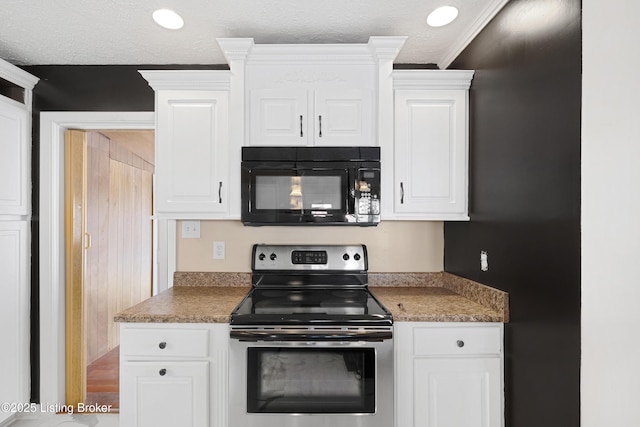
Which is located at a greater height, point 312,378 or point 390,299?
point 390,299

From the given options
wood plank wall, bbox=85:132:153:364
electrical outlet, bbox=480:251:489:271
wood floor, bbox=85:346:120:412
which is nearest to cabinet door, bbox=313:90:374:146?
electrical outlet, bbox=480:251:489:271

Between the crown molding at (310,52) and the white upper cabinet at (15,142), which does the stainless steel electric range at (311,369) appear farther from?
the white upper cabinet at (15,142)

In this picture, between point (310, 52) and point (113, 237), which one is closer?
point (310, 52)

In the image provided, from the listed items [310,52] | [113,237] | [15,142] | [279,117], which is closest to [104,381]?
[113,237]

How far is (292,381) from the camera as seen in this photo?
1775 mm

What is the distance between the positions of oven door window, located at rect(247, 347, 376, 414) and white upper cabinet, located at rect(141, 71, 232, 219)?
0.86 meters

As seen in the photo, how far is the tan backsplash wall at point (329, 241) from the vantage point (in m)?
2.56

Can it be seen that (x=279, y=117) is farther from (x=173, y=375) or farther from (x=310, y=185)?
(x=173, y=375)

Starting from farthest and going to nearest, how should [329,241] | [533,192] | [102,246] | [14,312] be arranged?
[102,246]
[329,241]
[14,312]
[533,192]

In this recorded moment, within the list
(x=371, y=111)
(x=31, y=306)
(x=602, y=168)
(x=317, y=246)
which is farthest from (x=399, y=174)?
(x=31, y=306)

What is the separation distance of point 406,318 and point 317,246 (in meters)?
0.83

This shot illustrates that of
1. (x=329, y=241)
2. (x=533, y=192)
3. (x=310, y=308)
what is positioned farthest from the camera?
(x=329, y=241)

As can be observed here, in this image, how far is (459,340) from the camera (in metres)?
1.82

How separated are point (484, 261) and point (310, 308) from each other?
2.97 feet
